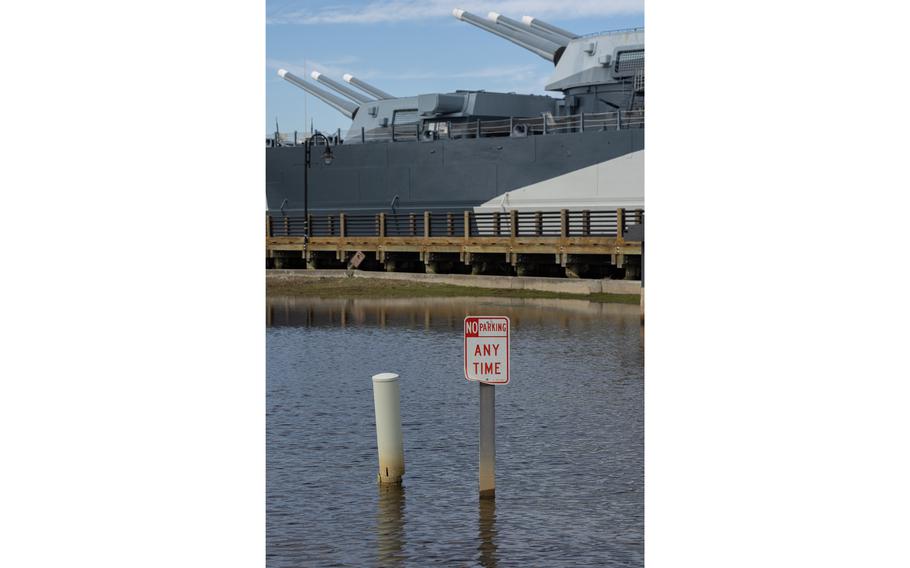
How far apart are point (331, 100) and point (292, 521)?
48945 millimetres

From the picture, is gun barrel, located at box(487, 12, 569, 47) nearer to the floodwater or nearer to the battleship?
the battleship

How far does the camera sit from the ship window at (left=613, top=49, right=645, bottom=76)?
4525 centimetres

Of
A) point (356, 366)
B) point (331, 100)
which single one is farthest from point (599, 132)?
point (356, 366)

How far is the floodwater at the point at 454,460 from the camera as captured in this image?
7.65m

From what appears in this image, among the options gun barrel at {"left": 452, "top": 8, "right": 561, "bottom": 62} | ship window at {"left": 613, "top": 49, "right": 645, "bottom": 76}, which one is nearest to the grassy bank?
ship window at {"left": 613, "top": 49, "right": 645, "bottom": 76}

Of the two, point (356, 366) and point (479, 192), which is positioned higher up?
point (479, 192)

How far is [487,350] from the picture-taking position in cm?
850

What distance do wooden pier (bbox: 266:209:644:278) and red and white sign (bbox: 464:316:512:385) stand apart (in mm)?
23317

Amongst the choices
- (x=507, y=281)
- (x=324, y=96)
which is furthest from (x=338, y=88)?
(x=507, y=281)

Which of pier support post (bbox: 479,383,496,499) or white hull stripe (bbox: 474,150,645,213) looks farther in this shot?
white hull stripe (bbox: 474,150,645,213)

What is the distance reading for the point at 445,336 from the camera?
70.0 feet

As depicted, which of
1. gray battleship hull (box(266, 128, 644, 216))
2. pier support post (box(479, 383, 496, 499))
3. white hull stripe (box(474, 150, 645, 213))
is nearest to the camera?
pier support post (box(479, 383, 496, 499))

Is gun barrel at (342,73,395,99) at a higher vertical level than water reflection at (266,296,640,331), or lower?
higher
